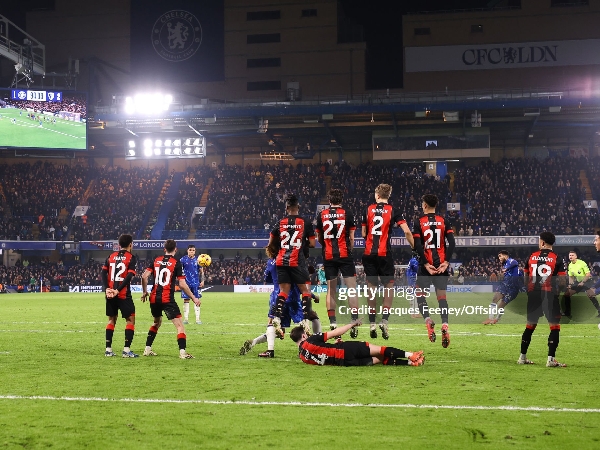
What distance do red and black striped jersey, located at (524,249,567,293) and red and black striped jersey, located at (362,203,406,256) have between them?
2.27 meters

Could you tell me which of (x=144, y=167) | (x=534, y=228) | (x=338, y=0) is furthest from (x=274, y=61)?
(x=534, y=228)

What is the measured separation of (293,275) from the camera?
12766mm

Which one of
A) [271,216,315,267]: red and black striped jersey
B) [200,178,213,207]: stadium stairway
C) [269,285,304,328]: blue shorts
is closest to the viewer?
[271,216,315,267]: red and black striped jersey

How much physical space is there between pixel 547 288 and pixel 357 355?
10.4 feet

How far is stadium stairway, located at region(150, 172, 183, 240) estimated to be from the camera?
57.4 m

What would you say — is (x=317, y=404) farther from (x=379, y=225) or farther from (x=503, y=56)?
(x=503, y=56)

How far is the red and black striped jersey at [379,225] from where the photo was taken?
12555 millimetres

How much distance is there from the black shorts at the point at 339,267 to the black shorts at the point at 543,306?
2.97m

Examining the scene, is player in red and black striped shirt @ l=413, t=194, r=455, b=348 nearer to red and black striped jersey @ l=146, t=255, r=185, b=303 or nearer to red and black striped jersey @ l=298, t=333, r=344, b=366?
red and black striped jersey @ l=298, t=333, r=344, b=366

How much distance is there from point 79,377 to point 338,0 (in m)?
59.1

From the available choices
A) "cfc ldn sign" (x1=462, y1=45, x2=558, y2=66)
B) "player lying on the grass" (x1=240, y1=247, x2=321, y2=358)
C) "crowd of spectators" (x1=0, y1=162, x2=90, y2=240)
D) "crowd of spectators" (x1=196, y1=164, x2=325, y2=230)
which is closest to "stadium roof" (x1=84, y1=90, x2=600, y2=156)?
"crowd of spectators" (x1=196, y1=164, x2=325, y2=230)

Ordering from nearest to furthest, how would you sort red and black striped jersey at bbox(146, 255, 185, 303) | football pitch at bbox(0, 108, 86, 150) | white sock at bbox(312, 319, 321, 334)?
red and black striped jersey at bbox(146, 255, 185, 303), white sock at bbox(312, 319, 321, 334), football pitch at bbox(0, 108, 86, 150)

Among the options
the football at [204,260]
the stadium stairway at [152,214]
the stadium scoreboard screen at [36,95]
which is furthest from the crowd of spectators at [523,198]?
the football at [204,260]

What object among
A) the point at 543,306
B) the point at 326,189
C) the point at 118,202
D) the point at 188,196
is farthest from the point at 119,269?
the point at 118,202
